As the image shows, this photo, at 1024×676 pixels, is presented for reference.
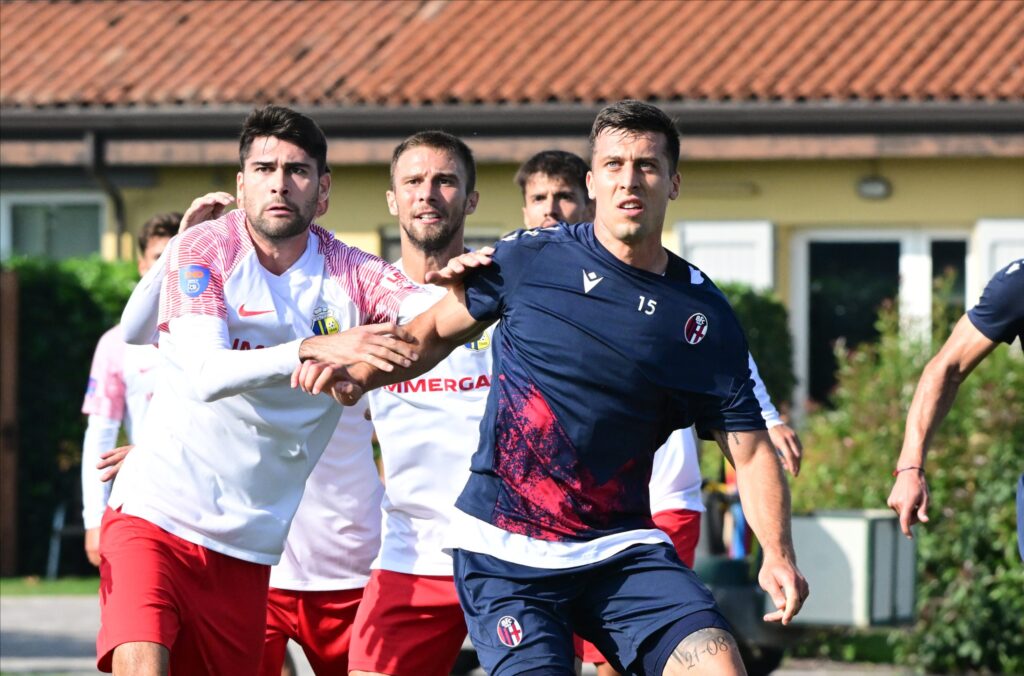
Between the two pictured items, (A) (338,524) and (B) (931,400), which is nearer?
(B) (931,400)

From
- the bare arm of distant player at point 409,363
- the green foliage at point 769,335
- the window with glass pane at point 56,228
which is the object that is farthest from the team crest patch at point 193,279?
the window with glass pane at point 56,228

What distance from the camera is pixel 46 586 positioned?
16.1m

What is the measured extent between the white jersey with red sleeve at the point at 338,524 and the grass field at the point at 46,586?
8542 mm

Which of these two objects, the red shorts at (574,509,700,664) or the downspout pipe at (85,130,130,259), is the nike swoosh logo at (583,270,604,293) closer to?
the red shorts at (574,509,700,664)

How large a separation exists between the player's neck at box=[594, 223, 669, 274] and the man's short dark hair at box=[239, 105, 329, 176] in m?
1.30

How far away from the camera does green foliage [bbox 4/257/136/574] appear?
16922mm

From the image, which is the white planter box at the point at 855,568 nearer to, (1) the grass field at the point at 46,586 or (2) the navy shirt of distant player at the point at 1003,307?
(2) the navy shirt of distant player at the point at 1003,307

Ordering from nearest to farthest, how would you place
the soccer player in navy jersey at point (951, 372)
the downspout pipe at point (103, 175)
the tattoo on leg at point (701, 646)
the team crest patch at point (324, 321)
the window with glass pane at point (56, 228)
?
the tattoo on leg at point (701, 646), the team crest patch at point (324, 321), the soccer player in navy jersey at point (951, 372), the downspout pipe at point (103, 175), the window with glass pane at point (56, 228)

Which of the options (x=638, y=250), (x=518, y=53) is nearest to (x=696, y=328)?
(x=638, y=250)

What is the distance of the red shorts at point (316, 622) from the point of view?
7.50 m

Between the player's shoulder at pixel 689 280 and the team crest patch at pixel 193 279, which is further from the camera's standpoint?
the team crest patch at pixel 193 279

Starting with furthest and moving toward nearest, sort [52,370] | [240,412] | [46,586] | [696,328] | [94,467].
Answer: [52,370], [46,586], [94,467], [240,412], [696,328]

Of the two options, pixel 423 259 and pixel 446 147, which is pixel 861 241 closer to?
pixel 446 147

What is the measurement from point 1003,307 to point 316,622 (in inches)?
114
